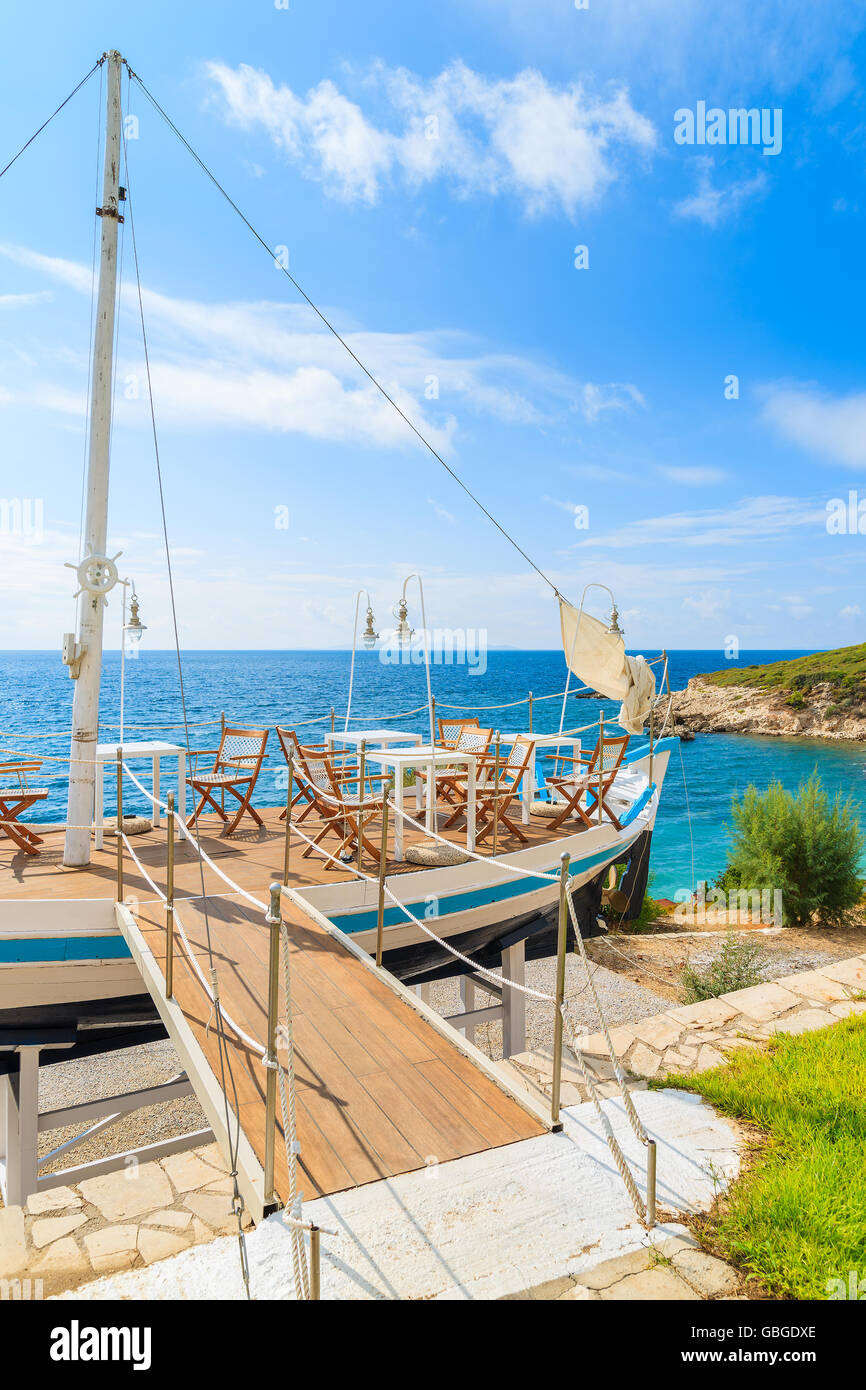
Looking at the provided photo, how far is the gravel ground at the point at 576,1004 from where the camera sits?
388 inches

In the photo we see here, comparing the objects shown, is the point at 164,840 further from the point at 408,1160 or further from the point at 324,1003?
the point at 408,1160

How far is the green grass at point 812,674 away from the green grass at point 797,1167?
49.6 metres

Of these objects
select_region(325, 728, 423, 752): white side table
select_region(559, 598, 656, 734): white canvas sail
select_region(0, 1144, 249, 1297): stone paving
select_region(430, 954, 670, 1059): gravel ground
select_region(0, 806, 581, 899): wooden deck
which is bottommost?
select_region(430, 954, 670, 1059): gravel ground

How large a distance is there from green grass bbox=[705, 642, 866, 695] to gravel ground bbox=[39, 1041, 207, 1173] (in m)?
48.4

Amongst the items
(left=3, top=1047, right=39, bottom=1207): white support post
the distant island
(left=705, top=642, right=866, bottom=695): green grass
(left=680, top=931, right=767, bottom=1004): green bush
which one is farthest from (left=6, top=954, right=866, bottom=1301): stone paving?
(left=705, top=642, right=866, bottom=695): green grass

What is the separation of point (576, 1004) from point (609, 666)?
467 cm

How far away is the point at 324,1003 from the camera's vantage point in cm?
431

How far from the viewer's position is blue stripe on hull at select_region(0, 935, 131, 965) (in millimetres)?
4902

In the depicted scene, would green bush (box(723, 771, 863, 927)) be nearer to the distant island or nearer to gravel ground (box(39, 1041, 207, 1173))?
gravel ground (box(39, 1041, 207, 1173))

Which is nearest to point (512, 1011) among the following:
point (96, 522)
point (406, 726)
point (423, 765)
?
point (423, 765)

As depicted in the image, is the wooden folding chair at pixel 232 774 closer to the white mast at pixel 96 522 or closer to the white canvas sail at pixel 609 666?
the white mast at pixel 96 522

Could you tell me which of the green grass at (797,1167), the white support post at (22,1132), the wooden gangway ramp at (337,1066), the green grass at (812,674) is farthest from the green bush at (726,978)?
the green grass at (812,674)

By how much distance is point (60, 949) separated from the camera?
16.4 feet
